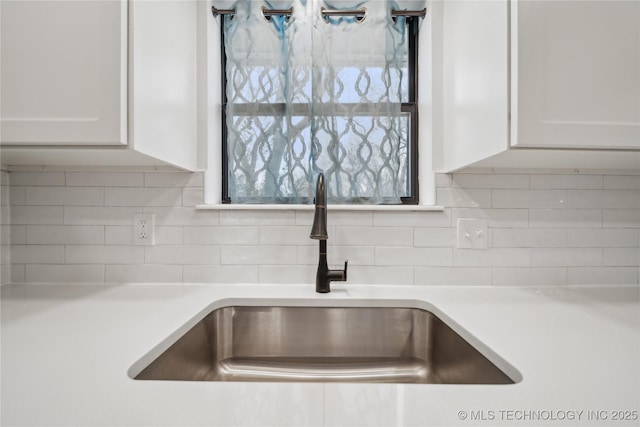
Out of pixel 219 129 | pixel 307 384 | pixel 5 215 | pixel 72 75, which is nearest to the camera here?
pixel 307 384

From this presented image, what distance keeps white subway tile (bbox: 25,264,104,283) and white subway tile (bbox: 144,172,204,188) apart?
1.21ft

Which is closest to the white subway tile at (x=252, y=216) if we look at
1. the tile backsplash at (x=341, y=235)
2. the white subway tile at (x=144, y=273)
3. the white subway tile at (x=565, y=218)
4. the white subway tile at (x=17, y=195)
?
the tile backsplash at (x=341, y=235)

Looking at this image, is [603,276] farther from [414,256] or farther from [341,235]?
[341,235]

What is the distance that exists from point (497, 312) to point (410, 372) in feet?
1.02

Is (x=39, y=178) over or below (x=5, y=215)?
over

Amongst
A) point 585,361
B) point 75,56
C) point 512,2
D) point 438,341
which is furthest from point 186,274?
point 512,2

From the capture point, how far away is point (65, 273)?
122 cm

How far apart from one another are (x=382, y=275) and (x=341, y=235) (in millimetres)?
213

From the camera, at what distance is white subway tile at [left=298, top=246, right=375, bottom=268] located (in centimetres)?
121

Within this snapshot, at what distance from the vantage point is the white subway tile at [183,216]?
122 cm

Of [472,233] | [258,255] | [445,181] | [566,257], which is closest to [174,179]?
[258,255]

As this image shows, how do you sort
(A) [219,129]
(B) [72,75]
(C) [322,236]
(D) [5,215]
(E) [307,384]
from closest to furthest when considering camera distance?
(E) [307,384]
(B) [72,75]
(C) [322,236]
(D) [5,215]
(A) [219,129]

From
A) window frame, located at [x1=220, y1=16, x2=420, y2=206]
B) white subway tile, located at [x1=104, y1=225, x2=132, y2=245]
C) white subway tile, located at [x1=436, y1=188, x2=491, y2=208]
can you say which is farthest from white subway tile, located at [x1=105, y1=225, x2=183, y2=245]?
white subway tile, located at [x1=436, y1=188, x2=491, y2=208]

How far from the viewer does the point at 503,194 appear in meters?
1.21
